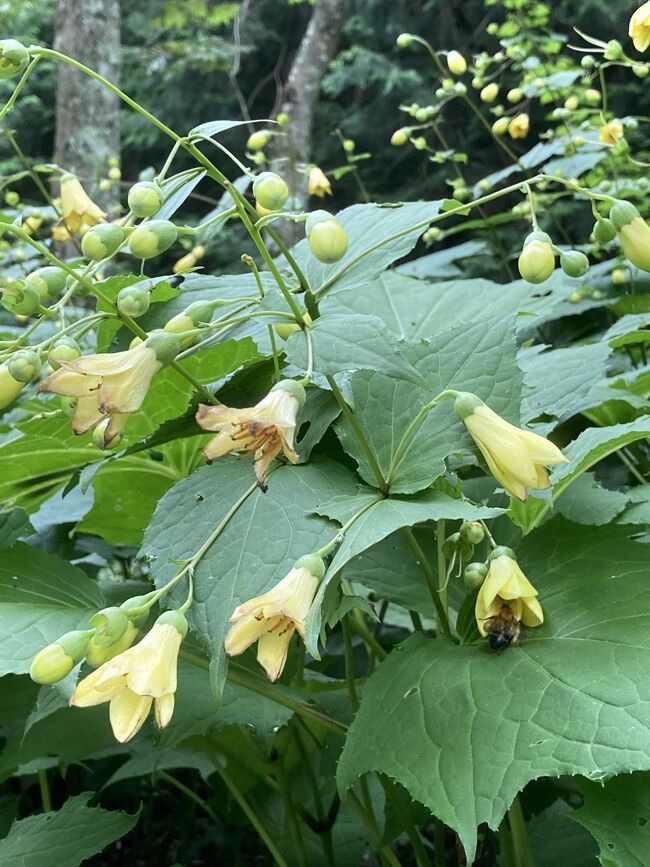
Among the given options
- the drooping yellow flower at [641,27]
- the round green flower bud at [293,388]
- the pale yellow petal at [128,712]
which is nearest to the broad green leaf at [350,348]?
the round green flower bud at [293,388]

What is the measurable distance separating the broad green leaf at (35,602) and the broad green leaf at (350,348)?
37cm

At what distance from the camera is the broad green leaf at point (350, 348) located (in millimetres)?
774

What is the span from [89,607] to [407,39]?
177cm

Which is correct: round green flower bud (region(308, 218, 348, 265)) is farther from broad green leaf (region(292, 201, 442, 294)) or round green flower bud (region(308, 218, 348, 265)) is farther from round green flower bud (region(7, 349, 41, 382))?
round green flower bud (region(7, 349, 41, 382))

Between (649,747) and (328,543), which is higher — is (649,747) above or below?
below

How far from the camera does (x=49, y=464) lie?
1.20 meters

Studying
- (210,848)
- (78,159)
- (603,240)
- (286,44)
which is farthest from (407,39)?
(286,44)

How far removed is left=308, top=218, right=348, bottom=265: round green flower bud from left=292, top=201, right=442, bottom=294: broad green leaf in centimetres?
10

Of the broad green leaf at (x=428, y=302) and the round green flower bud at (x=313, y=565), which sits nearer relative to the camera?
the round green flower bud at (x=313, y=565)

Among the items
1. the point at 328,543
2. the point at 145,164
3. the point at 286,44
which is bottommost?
the point at 145,164

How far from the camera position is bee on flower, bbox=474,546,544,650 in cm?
83

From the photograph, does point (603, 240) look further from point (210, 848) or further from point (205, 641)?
point (210, 848)

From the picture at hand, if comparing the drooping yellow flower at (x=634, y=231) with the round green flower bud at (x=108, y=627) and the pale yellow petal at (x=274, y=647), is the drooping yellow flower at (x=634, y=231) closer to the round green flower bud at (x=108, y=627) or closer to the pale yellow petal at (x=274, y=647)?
the pale yellow petal at (x=274, y=647)

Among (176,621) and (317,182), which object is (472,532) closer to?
(176,621)
